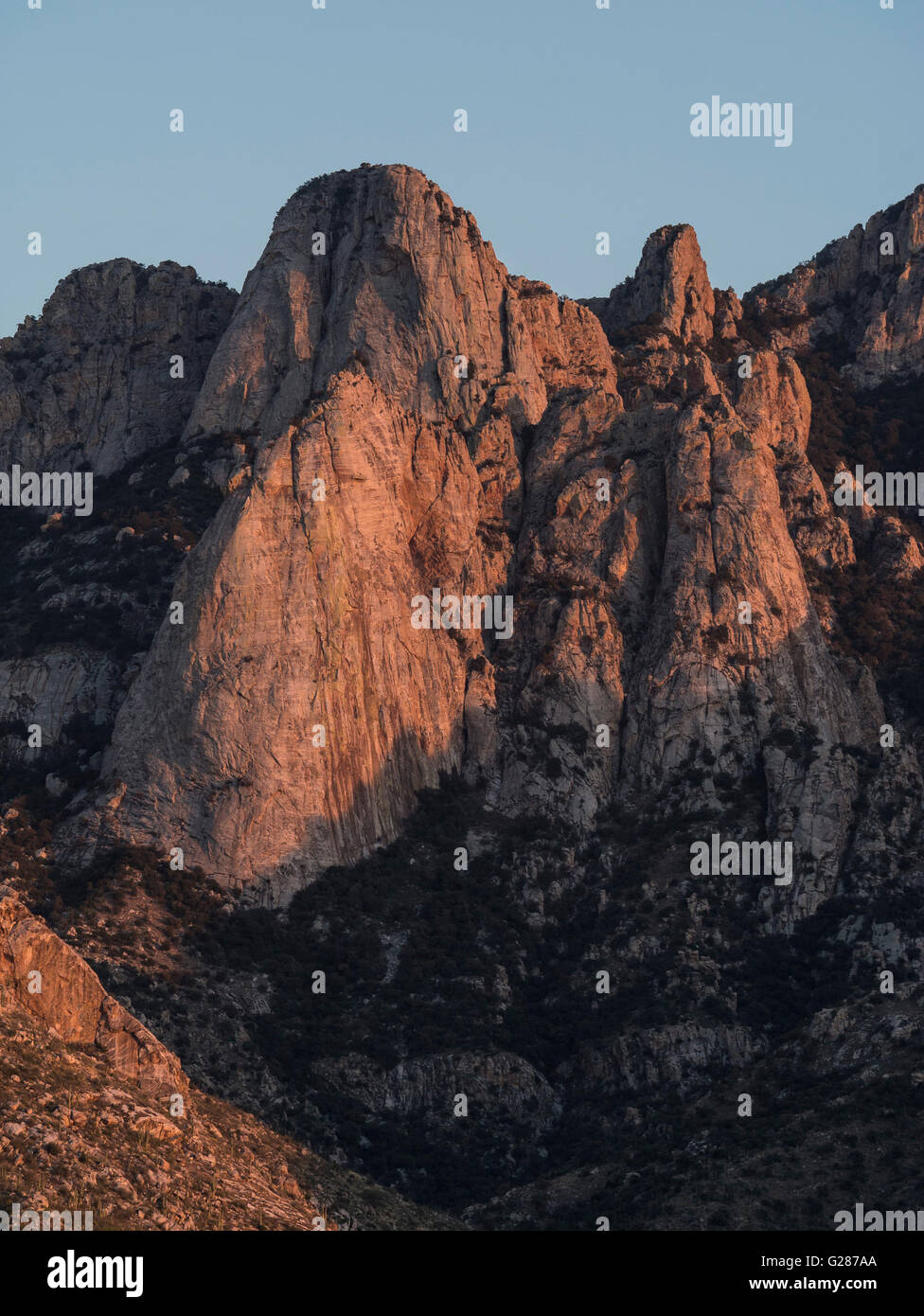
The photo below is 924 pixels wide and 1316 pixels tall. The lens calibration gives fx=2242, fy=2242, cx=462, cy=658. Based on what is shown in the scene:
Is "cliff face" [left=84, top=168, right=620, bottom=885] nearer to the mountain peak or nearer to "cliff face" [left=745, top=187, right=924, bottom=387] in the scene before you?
the mountain peak

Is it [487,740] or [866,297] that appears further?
[866,297]

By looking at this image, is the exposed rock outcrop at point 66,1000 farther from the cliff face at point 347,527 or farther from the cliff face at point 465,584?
the cliff face at point 347,527

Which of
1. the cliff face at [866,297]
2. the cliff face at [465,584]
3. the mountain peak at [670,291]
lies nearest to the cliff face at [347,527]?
the cliff face at [465,584]

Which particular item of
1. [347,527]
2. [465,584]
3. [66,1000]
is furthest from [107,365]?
[66,1000]

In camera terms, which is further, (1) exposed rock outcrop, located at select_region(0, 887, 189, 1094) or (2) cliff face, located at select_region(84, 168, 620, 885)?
(2) cliff face, located at select_region(84, 168, 620, 885)

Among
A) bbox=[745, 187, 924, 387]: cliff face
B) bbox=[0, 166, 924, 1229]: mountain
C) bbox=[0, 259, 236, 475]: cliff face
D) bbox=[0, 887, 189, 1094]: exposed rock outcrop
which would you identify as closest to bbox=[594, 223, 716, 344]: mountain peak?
bbox=[745, 187, 924, 387]: cliff face

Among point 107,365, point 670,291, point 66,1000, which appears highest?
point 670,291

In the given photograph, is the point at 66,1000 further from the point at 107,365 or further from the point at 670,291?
the point at 670,291
